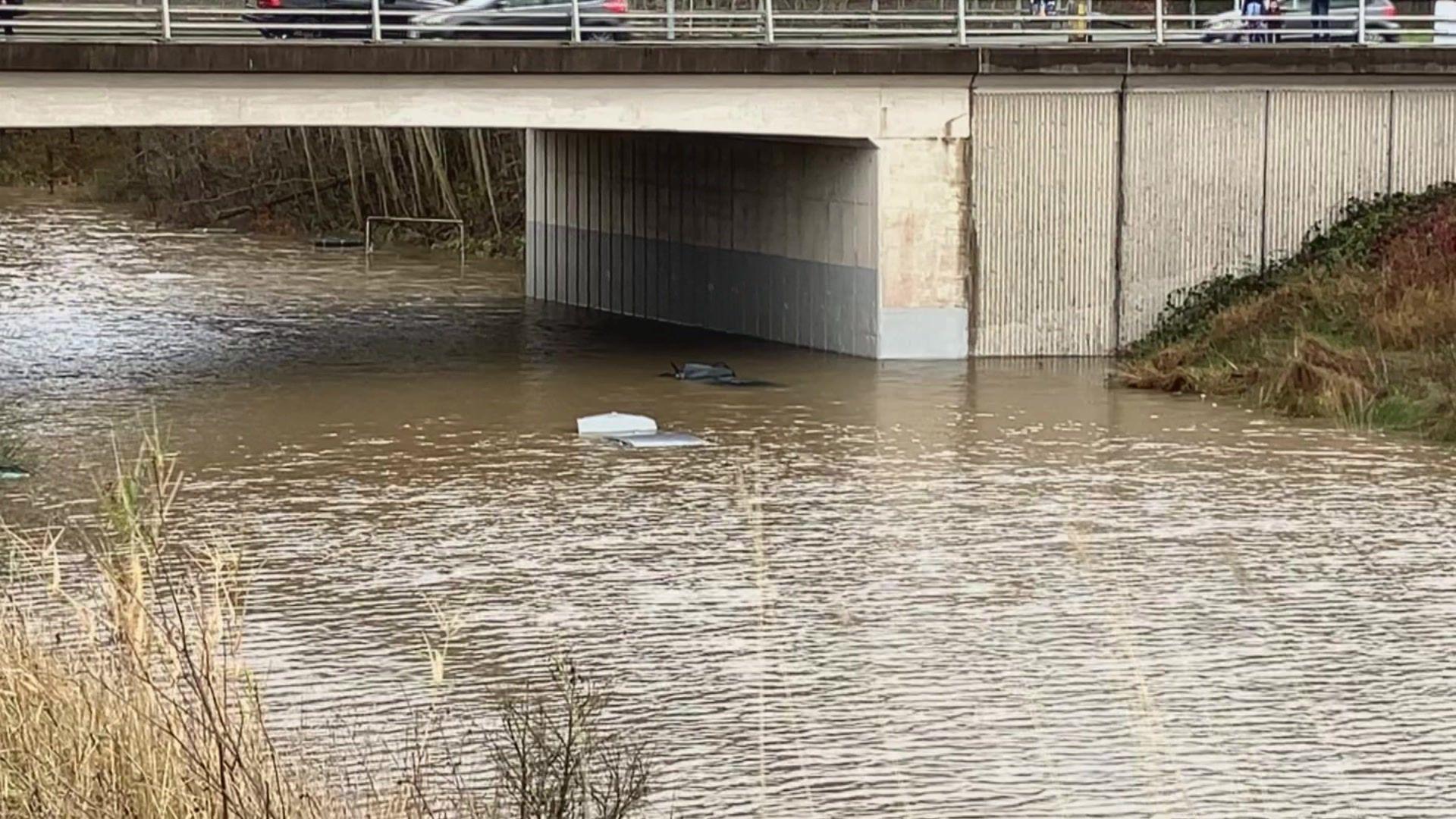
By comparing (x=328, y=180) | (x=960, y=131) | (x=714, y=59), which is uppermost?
(x=714, y=59)

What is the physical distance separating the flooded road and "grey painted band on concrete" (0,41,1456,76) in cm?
306

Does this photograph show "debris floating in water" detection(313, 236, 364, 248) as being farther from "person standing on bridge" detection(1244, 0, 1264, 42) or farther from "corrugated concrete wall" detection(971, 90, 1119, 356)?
"corrugated concrete wall" detection(971, 90, 1119, 356)

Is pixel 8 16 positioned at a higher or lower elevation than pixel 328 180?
higher

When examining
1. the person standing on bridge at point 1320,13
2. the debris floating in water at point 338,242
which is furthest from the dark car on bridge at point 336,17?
the debris floating in water at point 338,242

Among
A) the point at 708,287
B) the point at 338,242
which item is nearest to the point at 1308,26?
the point at 708,287

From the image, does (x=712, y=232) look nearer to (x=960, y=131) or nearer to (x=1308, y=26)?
(x=960, y=131)

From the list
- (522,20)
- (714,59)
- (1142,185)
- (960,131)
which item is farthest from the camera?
(522,20)

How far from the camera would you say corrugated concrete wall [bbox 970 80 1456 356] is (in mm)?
27844

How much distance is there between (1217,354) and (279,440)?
9603 mm

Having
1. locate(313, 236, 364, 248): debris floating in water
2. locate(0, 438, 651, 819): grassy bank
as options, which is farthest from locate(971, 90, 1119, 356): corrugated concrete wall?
locate(313, 236, 364, 248): debris floating in water

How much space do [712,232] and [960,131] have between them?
5.52 meters

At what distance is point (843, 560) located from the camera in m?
16.3

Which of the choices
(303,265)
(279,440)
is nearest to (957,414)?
(279,440)

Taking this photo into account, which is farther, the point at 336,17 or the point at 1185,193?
the point at 336,17
